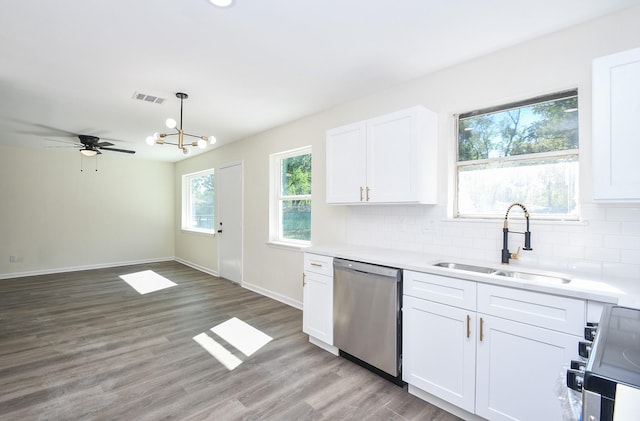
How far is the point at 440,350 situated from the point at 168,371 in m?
2.15

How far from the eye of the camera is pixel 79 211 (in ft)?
21.6

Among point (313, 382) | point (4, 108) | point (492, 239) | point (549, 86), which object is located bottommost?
point (313, 382)

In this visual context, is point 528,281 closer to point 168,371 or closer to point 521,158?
point 521,158

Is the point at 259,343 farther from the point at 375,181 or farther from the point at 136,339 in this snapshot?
the point at 375,181

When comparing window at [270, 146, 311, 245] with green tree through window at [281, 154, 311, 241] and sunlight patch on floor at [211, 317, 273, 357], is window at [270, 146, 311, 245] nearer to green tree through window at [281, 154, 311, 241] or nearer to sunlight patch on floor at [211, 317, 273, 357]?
green tree through window at [281, 154, 311, 241]

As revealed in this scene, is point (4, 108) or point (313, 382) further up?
point (4, 108)

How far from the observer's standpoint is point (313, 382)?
7.98 feet

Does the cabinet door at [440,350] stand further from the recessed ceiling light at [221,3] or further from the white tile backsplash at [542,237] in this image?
the recessed ceiling light at [221,3]

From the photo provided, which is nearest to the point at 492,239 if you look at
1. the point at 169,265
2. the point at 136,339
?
the point at 136,339

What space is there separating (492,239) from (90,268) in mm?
7675

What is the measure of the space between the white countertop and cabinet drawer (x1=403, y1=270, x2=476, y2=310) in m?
0.04

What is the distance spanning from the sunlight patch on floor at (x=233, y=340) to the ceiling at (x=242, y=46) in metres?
2.53

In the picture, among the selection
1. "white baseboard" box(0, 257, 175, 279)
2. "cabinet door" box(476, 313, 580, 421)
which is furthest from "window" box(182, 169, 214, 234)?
"cabinet door" box(476, 313, 580, 421)

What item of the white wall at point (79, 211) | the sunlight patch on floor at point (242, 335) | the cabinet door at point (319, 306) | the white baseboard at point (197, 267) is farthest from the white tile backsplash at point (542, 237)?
the white wall at point (79, 211)
